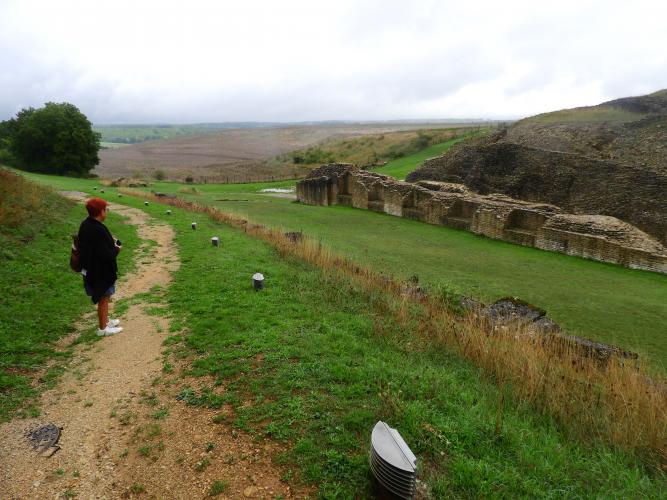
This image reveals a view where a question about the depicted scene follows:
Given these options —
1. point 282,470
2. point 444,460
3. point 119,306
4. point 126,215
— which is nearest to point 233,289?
point 119,306

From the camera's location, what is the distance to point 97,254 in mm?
6539

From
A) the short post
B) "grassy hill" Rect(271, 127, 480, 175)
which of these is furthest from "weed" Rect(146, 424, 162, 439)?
"grassy hill" Rect(271, 127, 480, 175)

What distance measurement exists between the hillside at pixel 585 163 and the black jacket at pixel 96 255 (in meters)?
18.1

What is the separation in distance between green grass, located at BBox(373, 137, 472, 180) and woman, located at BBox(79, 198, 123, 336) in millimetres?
32356

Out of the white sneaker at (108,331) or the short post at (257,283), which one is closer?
the white sneaker at (108,331)

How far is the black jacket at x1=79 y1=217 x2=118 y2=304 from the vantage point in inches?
255

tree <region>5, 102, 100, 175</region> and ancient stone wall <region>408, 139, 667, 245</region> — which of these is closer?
ancient stone wall <region>408, 139, 667, 245</region>

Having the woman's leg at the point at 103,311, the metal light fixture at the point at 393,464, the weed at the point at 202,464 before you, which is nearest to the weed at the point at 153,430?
the weed at the point at 202,464

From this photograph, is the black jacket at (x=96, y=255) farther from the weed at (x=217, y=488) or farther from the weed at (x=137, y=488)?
the weed at (x=217, y=488)

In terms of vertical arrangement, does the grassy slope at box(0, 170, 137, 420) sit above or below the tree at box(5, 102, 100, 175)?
below

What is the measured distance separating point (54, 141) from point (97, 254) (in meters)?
46.4

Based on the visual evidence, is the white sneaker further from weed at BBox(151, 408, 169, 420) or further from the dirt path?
weed at BBox(151, 408, 169, 420)

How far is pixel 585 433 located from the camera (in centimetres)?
466

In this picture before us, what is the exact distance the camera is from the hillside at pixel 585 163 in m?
17.3
